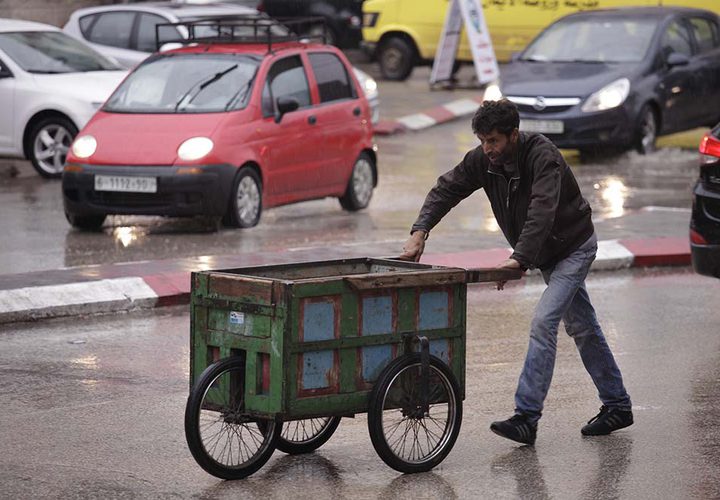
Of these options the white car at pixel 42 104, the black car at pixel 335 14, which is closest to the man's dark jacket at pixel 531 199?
the white car at pixel 42 104

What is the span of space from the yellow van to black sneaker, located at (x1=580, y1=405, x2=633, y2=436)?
1972 centimetres

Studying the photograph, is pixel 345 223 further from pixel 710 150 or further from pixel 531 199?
pixel 531 199

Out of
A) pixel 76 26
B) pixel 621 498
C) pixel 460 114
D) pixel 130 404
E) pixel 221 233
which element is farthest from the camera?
pixel 460 114

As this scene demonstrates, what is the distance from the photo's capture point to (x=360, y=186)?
16.1 m

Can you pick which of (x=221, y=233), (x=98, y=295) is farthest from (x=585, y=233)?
(x=221, y=233)

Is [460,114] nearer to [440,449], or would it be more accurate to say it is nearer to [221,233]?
[221,233]

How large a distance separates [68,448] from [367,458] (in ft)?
4.33

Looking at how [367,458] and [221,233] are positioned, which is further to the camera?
[221,233]

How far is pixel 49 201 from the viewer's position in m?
16.3

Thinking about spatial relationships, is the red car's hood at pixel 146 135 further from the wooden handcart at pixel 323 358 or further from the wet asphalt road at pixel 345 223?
the wooden handcart at pixel 323 358

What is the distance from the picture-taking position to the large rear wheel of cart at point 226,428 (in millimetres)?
6605

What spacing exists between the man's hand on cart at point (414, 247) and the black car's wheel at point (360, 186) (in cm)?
846

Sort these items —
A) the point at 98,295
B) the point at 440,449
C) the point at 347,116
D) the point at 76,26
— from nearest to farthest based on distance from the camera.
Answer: the point at 440,449
the point at 98,295
the point at 347,116
the point at 76,26

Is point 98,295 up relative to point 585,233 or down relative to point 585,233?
down
